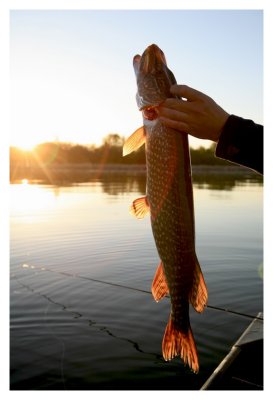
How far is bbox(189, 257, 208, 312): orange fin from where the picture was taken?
8.96ft

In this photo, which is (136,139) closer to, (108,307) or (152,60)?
(152,60)

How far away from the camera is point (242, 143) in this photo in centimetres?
250

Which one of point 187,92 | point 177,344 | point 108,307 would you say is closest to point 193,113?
point 187,92

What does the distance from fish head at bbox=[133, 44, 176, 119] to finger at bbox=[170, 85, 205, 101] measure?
0.42 ft

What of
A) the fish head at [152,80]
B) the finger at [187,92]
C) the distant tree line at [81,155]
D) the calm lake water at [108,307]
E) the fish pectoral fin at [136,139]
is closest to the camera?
the finger at [187,92]

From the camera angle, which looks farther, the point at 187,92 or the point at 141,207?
the point at 141,207

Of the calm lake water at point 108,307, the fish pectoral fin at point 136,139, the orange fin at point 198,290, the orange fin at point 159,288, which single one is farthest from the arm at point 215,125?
the calm lake water at point 108,307

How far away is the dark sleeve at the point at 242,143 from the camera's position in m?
2.48

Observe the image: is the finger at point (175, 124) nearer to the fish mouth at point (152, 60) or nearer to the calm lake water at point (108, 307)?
the fish mouth at point (152, 60)

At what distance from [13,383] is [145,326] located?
243 centimetres

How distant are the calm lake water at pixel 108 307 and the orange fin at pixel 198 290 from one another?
3242 mm

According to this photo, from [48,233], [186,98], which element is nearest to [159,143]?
[186,98]

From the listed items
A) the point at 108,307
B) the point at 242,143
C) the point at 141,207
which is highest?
the point at 242,143

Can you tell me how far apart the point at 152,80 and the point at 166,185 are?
64 centimetres
